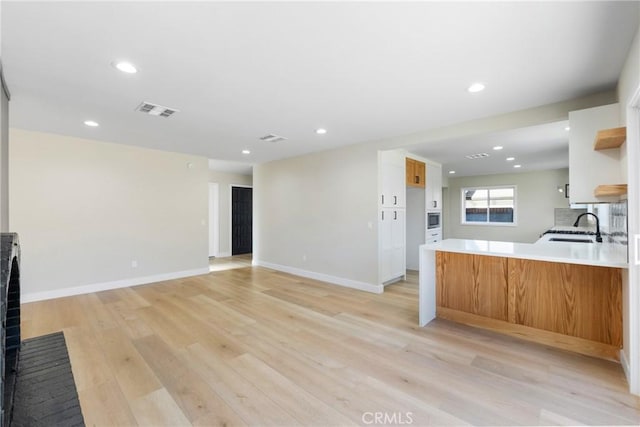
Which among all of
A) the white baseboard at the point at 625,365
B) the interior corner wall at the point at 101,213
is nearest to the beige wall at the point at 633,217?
the white baseboard at the point at 625,365

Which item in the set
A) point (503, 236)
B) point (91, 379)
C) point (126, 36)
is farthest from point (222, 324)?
point (503, 236)

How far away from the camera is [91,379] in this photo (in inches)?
87.1

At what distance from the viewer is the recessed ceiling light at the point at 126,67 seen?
7.30 ft

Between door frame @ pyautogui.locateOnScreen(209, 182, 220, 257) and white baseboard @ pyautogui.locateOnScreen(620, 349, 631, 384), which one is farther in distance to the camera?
door frame @ pyautogui.locateOnScreen(209, 182, 220, 257)

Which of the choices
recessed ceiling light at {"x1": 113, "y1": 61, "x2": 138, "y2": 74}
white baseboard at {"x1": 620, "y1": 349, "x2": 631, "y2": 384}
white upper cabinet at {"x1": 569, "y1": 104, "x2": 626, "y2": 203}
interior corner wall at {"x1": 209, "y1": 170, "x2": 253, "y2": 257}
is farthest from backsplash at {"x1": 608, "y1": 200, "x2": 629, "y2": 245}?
interior corner wall at {"x1": 209, "y1": 170, "x2": 253, "y2": 257}

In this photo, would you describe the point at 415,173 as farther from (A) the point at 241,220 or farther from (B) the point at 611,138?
(A) the point at 241,220

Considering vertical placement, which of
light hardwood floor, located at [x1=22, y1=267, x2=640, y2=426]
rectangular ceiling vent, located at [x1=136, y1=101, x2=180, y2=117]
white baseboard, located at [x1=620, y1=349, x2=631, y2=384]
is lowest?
light hardwood floor, located at [x1=22, y1=267, x2=640, y2=426]

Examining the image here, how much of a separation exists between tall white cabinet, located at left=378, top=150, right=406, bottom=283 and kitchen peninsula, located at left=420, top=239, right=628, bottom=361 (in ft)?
4.33

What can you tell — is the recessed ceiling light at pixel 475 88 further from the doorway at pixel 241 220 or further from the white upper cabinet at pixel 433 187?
the doorway at pixel 241 220

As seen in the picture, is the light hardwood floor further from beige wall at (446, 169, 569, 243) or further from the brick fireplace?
beige wall at (446, 169, 569, 243)

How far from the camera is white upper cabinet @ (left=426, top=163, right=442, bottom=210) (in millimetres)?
6137

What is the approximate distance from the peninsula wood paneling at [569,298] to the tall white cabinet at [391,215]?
2.05 m

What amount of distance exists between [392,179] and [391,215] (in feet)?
2.05

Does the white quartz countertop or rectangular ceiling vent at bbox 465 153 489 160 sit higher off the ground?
rectangular ceiling vent at bbox 465 153 489 160
